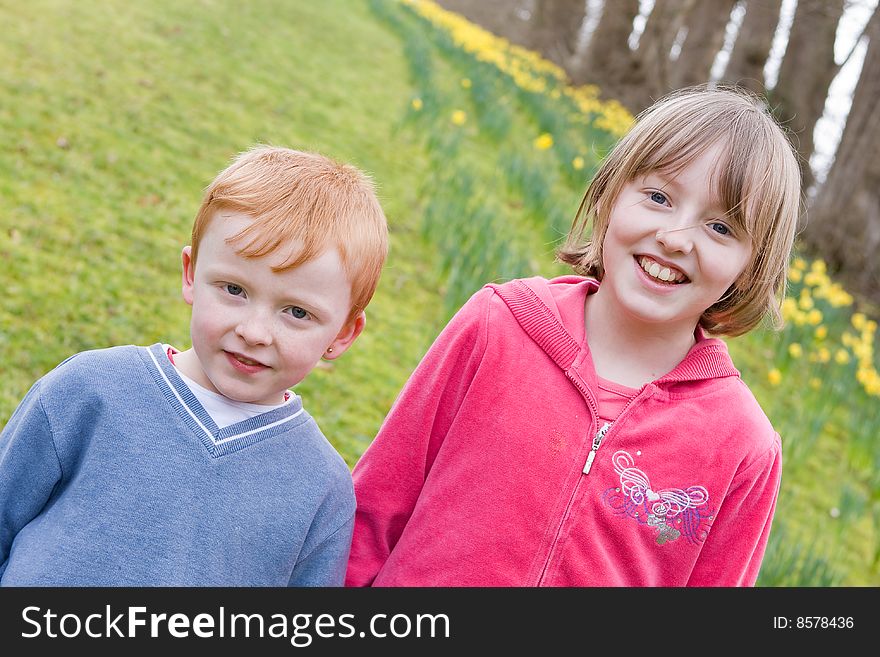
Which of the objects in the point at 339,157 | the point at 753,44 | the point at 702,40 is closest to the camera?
the point at 339,157

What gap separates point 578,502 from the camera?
56.6 inches

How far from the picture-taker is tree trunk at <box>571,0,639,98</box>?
12.4m

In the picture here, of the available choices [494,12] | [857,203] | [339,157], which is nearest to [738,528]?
[339,157]

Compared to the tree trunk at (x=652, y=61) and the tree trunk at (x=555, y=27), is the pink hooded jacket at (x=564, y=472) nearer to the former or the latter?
the tree trunk at (x=652, y=61)

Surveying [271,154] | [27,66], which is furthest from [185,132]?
[271,154]

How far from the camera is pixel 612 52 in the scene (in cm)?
1251

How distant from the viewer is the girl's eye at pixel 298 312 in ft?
4.25

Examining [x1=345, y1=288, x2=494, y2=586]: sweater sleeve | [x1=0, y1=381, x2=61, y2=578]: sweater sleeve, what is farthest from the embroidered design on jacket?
[x1=0, y1=381, x2=61, y2=578]: sweater sleeve

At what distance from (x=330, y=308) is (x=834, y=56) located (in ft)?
31.0

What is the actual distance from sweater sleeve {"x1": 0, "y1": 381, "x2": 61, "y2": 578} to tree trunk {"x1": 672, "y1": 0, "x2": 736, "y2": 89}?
439 inches

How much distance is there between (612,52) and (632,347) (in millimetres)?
11835

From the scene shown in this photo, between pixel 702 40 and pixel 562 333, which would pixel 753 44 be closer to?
pixel 702 40

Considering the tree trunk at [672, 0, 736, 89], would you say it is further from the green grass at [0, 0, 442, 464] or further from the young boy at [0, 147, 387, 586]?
the young boy at [0, 147, 387, 586]
